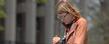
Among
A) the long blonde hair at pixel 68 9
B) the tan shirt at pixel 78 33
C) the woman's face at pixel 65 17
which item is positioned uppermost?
the long blonde hair at pixel 68 9

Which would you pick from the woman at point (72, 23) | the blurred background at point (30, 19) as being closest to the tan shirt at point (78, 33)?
the woman at point (72, 23)

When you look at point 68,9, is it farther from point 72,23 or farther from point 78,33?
point 78,33

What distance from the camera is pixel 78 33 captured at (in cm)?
478

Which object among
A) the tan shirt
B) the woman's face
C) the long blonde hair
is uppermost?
the long blonde hair

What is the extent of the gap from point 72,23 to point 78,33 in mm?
221

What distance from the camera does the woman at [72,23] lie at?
4.76 metres

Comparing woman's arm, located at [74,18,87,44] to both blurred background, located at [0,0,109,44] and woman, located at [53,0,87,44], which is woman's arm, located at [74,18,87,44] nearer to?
woman, located at [53,0,87,44]

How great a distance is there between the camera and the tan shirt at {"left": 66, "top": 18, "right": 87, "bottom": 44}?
4.73 m

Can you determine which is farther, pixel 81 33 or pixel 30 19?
pixel 30 19

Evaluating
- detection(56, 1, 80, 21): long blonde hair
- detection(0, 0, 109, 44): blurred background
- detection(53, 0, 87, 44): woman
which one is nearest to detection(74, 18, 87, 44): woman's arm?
detection(53, 0, 87, 44): woman

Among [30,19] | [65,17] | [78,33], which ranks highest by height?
[30,19]

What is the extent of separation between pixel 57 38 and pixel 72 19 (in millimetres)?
241

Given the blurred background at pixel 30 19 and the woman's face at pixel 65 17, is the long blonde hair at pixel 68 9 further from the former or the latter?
the blurred background at pixel 30 19

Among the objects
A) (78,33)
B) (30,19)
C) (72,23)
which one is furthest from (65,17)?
(30,19)
